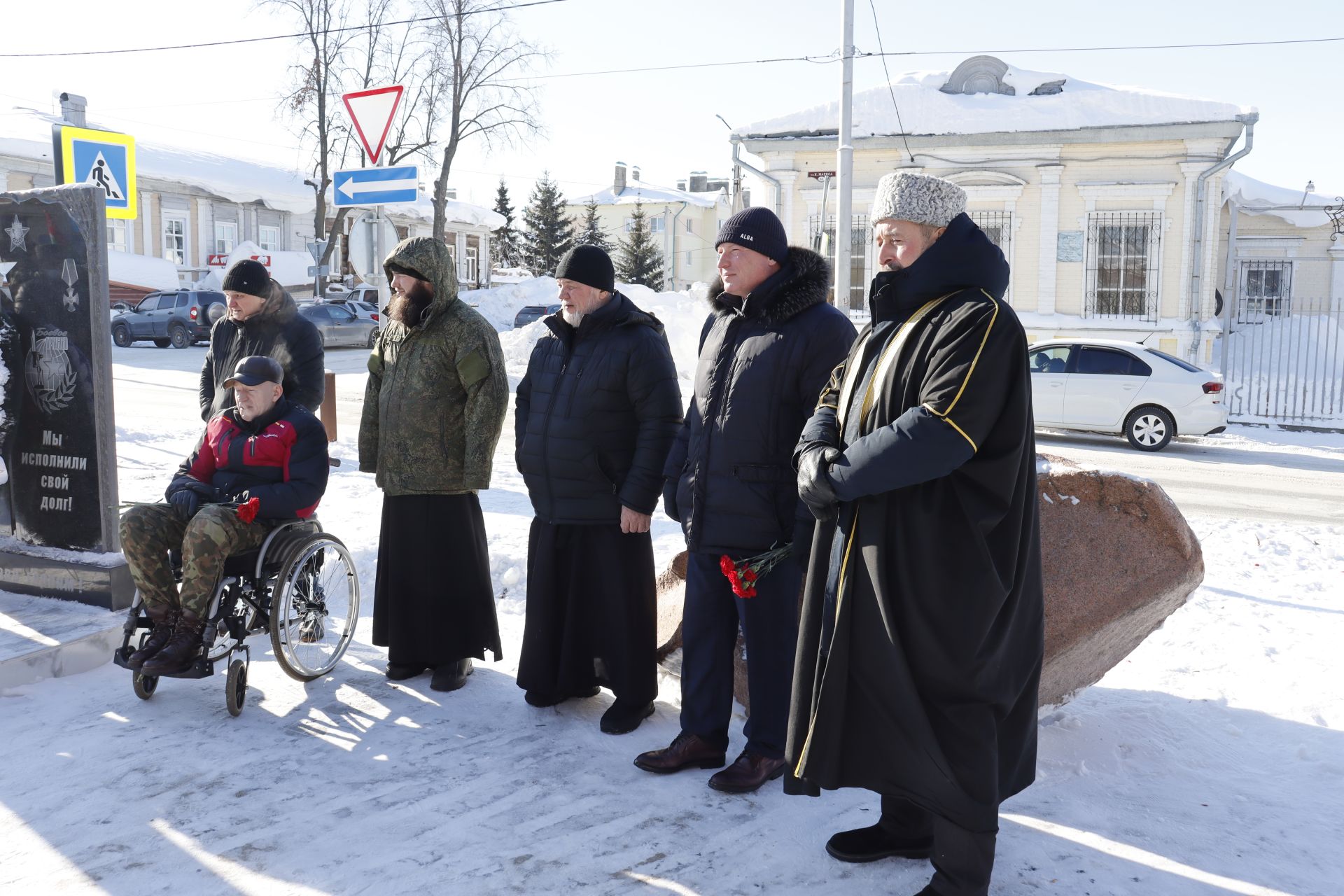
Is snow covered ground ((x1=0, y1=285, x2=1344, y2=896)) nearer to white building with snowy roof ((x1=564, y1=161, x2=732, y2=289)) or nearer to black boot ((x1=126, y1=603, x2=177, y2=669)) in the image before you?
black boot ((x1=126, y1=603, x2=177, y2=669))

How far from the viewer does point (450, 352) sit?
4863 millimetres

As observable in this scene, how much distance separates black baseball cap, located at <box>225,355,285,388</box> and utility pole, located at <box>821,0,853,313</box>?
10.4m

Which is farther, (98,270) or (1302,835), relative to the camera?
(98,270)

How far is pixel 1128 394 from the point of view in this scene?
14.6 metres

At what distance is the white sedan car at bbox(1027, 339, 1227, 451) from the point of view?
1445cm

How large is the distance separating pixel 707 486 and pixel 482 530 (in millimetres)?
1496

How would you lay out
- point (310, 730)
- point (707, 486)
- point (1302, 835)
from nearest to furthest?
point (1302, 835) < point (707, 486) < point (310, 730)

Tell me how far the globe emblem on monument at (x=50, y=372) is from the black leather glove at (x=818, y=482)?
14.2ft

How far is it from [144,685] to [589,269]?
8.41 feet

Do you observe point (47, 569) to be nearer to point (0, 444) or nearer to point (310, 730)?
point (0, 444)

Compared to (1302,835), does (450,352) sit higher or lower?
higher

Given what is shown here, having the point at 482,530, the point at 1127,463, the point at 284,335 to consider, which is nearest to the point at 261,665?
the point at 482,530

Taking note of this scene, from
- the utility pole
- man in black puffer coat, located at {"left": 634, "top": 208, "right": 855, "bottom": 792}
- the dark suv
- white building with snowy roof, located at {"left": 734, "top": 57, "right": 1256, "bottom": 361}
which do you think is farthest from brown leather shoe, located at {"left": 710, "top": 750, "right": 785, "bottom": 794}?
the dark suv

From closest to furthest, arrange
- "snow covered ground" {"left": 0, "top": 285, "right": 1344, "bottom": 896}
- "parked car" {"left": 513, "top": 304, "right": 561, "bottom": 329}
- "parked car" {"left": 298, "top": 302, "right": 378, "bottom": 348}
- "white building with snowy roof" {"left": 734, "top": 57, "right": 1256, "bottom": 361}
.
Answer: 1. "snow covered ground" {"left": 0, "top": 285, "right": 1344, "bottom": 896}
2. "white building with snowy roof" {"left": 734, "top": 57, "right": 1256, "bottom": 361}
3. "parked car" {"left": 298, "top": 302, "right": 378, "bottom": 348}
4. "parked car" {"left": 513, "top": 304, "right": 561, "bottom": 329}
